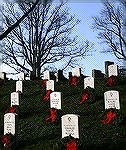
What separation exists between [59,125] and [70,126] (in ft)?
4.22

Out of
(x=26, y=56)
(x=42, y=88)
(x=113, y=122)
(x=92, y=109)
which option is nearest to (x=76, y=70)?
(x=42, y=88)

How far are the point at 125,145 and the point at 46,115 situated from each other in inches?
124

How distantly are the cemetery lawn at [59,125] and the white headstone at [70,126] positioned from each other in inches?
5.2

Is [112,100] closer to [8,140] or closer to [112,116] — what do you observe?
[112,116]

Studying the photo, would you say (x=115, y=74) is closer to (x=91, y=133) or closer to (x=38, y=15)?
(x=91, y=133)

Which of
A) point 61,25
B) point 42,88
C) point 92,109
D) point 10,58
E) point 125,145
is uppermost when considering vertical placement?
point 61,25

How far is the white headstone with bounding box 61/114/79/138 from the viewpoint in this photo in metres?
6.29

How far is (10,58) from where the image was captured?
75.6 feet

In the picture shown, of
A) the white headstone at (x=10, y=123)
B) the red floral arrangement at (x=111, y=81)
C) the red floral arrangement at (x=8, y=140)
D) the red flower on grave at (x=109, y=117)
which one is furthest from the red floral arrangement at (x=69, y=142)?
the red floral arrangement at (x=111, y=81)

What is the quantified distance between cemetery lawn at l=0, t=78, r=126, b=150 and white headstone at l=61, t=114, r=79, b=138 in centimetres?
13

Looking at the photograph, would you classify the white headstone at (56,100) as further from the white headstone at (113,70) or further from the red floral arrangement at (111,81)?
the white headstone at (113,70)

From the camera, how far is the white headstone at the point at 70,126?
20.6 ft

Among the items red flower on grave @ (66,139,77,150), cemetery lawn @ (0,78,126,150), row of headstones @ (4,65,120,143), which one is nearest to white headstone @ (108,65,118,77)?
cemetery lawn @ (0,78,126,150)

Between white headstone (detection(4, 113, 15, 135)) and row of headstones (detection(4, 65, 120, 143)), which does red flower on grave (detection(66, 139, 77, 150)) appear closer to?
row of headstones (detection(4, 65, 120, 143))
